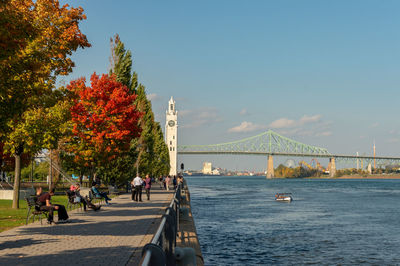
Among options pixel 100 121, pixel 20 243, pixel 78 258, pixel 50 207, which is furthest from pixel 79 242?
pixel 100 121

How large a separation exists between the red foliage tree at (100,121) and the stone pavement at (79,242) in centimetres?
1474

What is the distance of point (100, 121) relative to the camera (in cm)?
3177

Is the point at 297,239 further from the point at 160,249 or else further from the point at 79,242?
the point at 160,249

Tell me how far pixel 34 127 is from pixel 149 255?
18.0 meters

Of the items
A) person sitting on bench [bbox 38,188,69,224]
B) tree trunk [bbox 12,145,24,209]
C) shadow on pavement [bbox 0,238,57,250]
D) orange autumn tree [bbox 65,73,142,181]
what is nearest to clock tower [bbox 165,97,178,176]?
orange autumn tree [bbox 65,73,142,181]

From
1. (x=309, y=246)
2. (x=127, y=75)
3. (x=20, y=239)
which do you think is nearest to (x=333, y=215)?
(x=309, y=246)

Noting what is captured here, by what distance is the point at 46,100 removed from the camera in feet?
64.7

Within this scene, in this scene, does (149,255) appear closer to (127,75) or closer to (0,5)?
(0,5)

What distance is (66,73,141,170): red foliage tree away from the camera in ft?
104

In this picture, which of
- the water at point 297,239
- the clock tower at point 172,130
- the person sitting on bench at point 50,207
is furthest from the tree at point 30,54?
the clock tower at point 172,130

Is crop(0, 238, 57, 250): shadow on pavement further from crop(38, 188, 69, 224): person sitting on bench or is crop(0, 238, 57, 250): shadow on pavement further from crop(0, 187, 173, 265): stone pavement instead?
crop(38, 188, 69, 224): person sitting on bench

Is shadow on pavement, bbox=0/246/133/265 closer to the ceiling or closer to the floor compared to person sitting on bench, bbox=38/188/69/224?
closer to the floor

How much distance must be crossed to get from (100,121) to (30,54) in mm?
17430

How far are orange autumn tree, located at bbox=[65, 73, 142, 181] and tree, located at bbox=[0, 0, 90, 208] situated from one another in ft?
25.8
